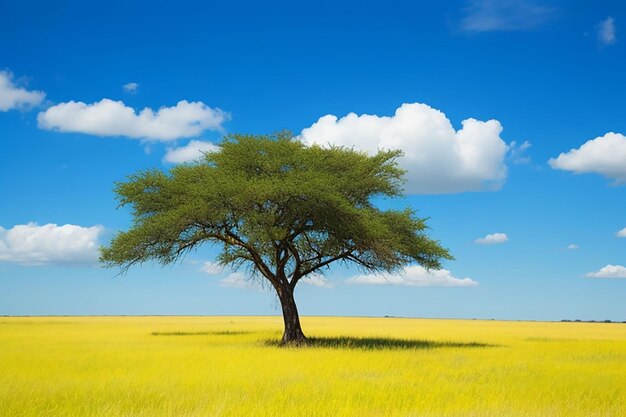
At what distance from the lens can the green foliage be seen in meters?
31.8

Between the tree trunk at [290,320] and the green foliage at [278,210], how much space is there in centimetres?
64

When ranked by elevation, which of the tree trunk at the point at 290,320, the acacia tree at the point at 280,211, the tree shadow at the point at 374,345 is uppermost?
the acacia tree at the point at 280,211

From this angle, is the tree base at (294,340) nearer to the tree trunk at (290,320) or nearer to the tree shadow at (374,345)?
the tree trunk at (290,320)

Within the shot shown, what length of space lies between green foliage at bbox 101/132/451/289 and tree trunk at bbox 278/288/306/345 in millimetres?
644

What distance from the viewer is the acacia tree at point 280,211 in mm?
31844

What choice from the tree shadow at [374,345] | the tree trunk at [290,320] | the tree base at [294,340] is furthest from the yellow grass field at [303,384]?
the tree trunk at [290,320]

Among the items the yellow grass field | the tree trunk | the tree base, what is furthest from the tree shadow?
the yellow grass field

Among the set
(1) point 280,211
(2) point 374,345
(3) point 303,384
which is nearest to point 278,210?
(1) point 280,211

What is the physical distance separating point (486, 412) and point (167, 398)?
717cm

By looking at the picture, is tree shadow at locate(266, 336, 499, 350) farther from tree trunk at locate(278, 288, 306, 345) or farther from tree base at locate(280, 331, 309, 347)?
tree trunk at locate(278, 288, 306, 345)

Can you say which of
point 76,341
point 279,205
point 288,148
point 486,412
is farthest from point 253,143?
point 486,412

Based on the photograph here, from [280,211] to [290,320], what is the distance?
615cm

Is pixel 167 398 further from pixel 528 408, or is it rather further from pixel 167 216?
pixel 167 216

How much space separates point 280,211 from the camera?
110 feet
